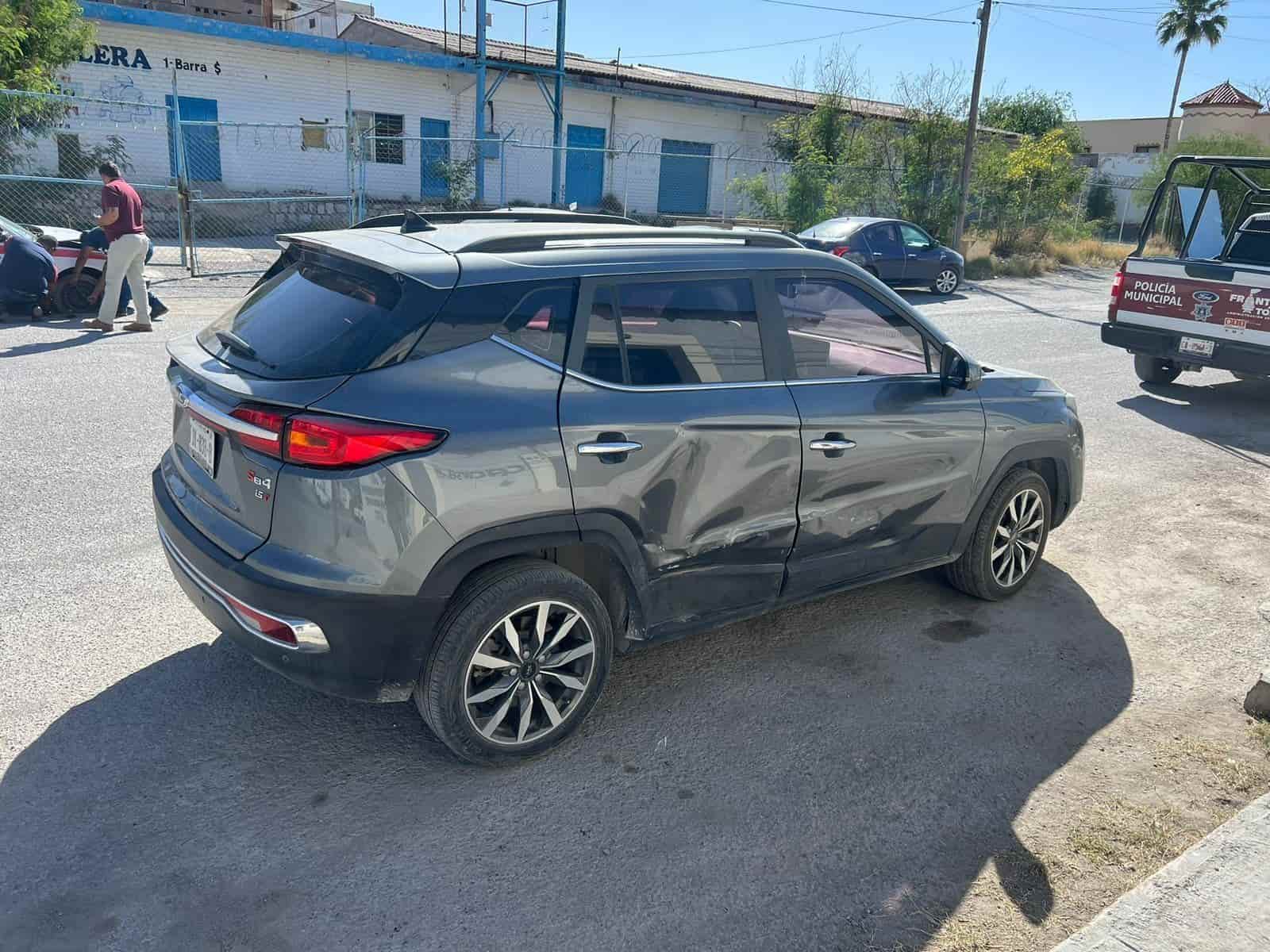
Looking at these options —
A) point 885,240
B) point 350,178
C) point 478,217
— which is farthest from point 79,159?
point 478,217

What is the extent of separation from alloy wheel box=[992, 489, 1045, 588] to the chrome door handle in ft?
7.76

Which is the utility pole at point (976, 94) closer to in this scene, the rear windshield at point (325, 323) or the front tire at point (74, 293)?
the front tire at point (74, 293)

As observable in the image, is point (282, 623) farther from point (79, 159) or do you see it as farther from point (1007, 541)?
point (79, 159)

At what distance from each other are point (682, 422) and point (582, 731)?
1.24 metres

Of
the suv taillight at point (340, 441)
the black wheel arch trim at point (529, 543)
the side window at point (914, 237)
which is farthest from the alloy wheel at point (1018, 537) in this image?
the side window at point (914, 237)

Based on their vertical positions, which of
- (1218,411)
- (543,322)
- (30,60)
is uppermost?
(30,60)

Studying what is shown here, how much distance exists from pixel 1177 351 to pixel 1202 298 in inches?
22.4

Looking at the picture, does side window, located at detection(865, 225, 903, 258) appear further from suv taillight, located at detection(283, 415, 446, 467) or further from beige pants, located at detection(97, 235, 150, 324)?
suv taillight, located at detection(283, 415, 446, 467)

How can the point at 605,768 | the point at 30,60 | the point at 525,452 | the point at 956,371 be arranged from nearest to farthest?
the point at 525,452, the point at 605,768, the point at 956,371, the point at 30,60

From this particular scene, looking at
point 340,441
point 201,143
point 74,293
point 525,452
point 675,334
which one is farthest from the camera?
point 201,143

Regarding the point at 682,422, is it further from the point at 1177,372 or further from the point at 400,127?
the point at 400,127

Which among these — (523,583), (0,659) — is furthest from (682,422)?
(0,659)

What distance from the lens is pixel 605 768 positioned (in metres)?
3.63

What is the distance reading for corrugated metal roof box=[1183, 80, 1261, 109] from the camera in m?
52.2
